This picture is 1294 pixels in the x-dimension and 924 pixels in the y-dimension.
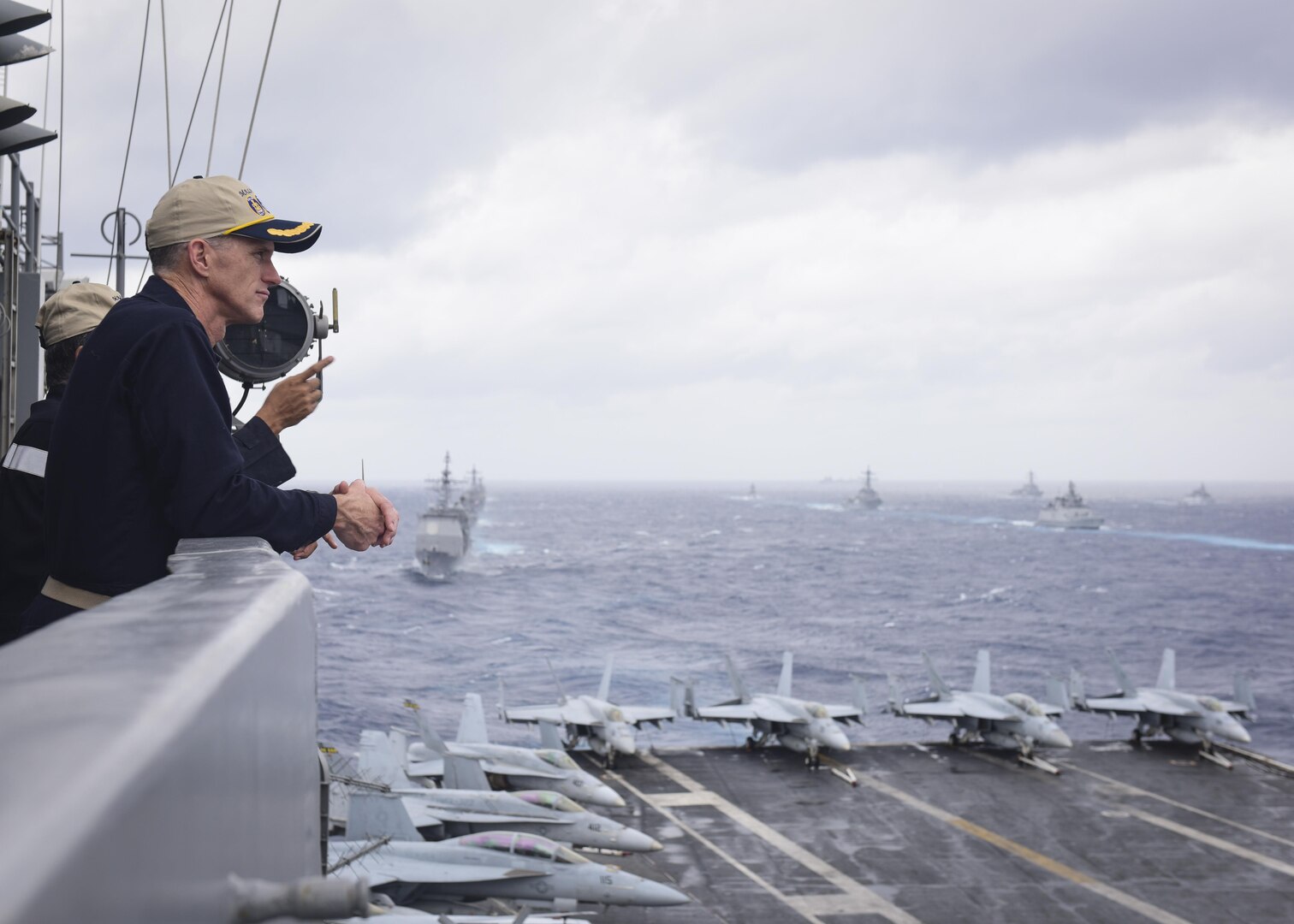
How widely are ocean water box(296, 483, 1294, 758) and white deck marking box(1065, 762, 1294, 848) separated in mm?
8041

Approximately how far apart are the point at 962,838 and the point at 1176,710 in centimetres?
1371

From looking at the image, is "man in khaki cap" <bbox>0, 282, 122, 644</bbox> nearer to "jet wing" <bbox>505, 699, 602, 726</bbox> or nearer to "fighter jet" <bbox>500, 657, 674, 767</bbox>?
"fighter jet" <bbox>500, 657, 674, 767</bbox>

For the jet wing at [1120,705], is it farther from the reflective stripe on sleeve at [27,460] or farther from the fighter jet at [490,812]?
the reflective stripe on sleeve at [27,460]

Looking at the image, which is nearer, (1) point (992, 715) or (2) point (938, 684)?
(1) point (992, 715)

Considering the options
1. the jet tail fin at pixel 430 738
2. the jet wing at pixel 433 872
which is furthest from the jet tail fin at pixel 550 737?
the jet wing at pixel 433 872

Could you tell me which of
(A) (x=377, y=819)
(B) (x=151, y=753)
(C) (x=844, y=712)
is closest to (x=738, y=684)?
(C) (x=844, y=712)

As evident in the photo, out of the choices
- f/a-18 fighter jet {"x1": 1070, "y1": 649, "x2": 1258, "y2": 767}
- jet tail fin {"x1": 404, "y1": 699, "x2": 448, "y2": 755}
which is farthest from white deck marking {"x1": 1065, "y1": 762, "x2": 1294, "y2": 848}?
jet tail fin {"x1": 404, "y1": 699, "x2": 448, "y2": 755}

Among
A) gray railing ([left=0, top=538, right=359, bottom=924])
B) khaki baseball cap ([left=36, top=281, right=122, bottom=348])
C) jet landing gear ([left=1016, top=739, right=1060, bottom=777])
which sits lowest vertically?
jet landing gear ([left=1016, top=739, right=1060, bottom=777])

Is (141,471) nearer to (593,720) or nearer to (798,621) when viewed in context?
(593,720)

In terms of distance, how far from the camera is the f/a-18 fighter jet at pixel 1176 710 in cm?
3491

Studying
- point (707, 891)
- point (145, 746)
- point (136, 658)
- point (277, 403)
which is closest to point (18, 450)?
point (277, 403)

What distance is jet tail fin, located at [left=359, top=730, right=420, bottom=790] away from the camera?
25766mm

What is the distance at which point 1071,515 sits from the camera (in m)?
152

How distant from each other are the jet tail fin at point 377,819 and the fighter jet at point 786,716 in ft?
50.4
